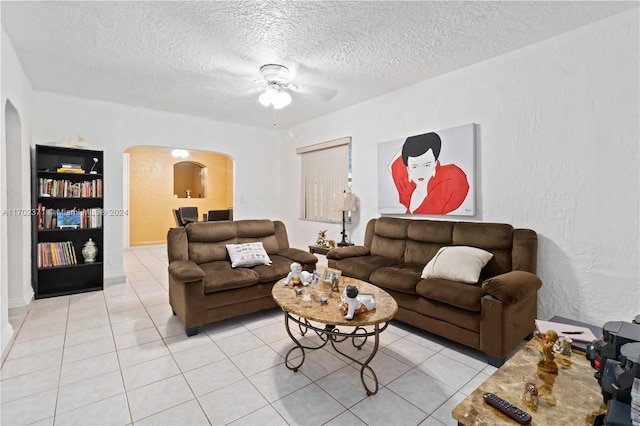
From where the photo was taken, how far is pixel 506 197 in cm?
300

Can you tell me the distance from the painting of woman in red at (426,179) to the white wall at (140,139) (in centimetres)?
283

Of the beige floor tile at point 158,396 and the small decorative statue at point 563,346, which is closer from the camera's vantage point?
the small decorative statue at point 563,346

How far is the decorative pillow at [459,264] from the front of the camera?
2.62 metres

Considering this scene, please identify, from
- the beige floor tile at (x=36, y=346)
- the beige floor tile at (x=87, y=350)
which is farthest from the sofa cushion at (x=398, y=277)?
the beige floor tile at (x=36, y=346)

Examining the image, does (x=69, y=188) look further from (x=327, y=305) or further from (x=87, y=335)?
(x=327, y=305)

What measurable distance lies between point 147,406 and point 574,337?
2.44 meters

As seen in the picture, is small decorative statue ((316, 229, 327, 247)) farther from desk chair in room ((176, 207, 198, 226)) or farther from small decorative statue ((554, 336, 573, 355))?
desk chair in room ((176, 207, 198, 226))

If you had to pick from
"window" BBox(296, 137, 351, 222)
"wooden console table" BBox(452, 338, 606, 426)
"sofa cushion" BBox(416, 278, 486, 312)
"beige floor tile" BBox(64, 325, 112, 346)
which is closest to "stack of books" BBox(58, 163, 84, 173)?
"beige floor tile" BBox(64, 325, 112, 346)

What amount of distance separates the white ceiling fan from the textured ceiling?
8 centimetres

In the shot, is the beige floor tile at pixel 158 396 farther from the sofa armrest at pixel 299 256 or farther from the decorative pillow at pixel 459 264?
the decorative pillow at pixel 459 264

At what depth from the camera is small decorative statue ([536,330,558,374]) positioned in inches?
56.2

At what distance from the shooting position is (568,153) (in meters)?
2.60

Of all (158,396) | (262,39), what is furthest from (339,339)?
(262,39)

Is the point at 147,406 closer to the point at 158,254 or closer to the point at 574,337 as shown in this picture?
the point at 574,337
